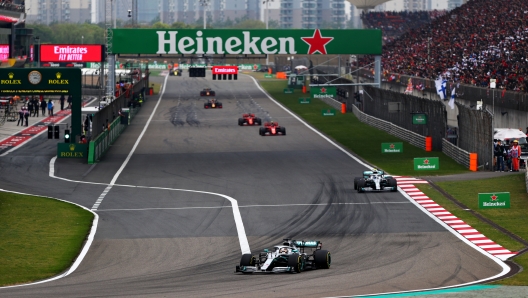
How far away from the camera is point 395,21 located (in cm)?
13988

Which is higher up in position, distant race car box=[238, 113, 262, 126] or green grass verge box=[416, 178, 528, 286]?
distant race car box=[238, 113, 262, 126]

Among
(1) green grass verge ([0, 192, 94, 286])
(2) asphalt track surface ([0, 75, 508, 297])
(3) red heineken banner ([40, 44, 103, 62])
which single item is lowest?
(1) green grass verge ([0, 192, 94, 286])

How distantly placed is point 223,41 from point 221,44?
29 centimetres

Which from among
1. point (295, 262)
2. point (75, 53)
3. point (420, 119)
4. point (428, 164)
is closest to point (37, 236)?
point (295, 262)

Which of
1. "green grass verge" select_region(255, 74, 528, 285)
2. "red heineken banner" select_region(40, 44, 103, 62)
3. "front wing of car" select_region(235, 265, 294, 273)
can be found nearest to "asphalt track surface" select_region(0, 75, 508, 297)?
"front wing of car" select_region(235, 265, 294, 273)

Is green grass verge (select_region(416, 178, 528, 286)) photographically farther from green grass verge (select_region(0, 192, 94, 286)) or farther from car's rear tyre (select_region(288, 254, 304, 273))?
green grass verge (select_region(0, 192, 94, 286))

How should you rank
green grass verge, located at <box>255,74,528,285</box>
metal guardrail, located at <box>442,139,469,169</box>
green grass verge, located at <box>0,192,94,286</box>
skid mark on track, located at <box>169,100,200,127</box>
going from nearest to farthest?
1. green grass verge, located at <box>0,192,94,286</box>
2. green grass verge, located at <box>255,74,528,285</box>
3. metal guardrail, located at <box>442,139,469,169</box>
4. skid mark on track, located at <box>169,100,200,127</box>

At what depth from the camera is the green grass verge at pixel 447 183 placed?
99.9ft

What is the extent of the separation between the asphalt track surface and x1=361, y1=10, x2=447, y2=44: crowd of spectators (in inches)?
2952

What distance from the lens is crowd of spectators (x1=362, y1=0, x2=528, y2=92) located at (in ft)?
228

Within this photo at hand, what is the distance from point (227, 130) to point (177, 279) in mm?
48052

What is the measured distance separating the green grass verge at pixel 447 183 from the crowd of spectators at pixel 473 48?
9.57 metres

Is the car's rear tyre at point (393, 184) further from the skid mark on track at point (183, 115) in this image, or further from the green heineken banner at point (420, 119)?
the skid mark on track at point (183, 115)

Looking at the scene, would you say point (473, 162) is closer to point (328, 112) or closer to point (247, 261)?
point (247, 261)
